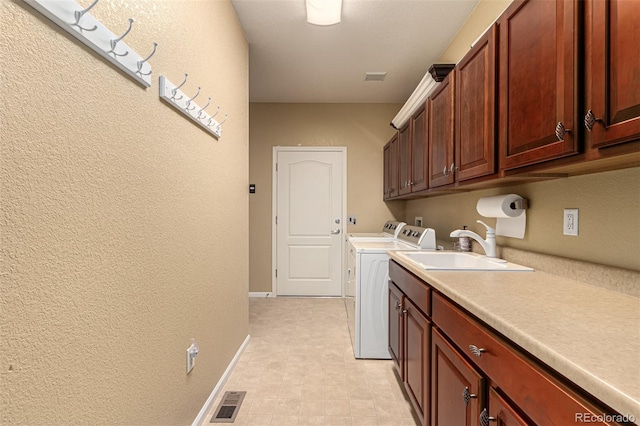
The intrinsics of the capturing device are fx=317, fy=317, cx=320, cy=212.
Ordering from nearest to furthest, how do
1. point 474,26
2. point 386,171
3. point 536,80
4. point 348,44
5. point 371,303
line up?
point 536,80
point 474,26
point 371,303
point 348,44
point 386,171

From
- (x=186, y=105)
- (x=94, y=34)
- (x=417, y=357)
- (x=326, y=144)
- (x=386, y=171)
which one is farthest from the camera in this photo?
(x=326, y=144)

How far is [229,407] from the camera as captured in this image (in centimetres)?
193

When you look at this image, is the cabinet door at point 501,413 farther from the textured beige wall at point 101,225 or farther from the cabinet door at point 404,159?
the cabinet door at point 404,159

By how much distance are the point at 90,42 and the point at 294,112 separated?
370cm

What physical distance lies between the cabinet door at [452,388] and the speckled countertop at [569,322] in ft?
0.74

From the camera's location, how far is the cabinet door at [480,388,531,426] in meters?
0.82

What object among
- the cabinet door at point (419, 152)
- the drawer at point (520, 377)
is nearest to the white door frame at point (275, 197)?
the cabinet door at point (419, 152)

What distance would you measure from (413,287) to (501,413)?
2.89 ft

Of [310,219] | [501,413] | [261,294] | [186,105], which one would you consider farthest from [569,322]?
[261,294]

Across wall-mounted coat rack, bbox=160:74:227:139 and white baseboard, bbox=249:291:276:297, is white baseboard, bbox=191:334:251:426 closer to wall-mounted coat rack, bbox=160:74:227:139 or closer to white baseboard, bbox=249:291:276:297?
wall-mounted coat rack, bbox=160:74:227:139

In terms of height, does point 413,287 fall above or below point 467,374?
above

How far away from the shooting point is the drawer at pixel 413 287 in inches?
60.2

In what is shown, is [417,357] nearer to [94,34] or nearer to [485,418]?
[485,418]

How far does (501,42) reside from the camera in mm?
1416
